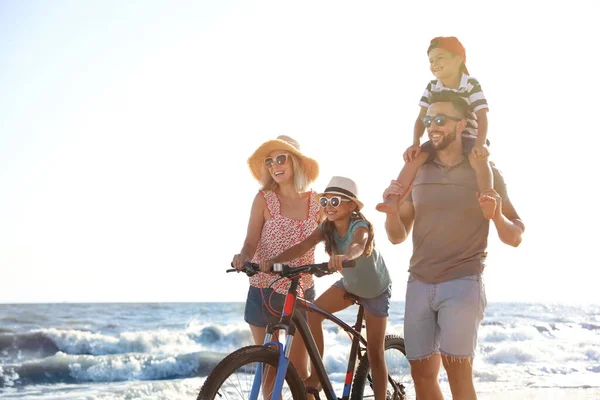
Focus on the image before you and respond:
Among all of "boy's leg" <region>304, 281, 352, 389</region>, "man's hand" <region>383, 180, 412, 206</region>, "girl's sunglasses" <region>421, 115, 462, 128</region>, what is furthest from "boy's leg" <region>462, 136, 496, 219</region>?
"boy's leg" <region>304, 281, 352, 389</region>

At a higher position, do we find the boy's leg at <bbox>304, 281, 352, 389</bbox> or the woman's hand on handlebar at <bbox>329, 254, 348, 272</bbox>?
the woman's hand on handlebar at <bbox>329, 254, 348, 272</bbox>

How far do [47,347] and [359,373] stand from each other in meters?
15.5

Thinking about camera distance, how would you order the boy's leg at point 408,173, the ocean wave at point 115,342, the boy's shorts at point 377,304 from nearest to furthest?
1. the boy's leg at point 408,173
2. the boy's shorts at point 377,304
3. the ocean wave at point 115,342

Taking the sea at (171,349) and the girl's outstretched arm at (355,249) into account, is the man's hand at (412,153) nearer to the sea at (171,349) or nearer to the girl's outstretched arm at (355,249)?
the girl's outstretched arm at (355,249)

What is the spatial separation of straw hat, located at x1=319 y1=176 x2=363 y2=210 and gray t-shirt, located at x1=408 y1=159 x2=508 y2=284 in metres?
0.64

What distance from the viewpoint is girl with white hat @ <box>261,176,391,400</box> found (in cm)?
423

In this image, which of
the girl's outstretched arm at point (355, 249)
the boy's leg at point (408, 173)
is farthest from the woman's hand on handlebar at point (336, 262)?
the boy's leg at point (408, 173)

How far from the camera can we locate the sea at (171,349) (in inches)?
554

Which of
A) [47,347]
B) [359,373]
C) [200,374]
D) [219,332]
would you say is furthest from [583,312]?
[359,373]

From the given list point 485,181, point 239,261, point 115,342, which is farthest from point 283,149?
point 115,342

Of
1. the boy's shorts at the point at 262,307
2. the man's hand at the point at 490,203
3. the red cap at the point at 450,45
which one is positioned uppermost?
the red cap at the point at 450,45

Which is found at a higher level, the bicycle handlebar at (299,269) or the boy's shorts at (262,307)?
the bicycle handlebar at (299,269)

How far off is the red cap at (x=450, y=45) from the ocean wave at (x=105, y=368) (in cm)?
1239

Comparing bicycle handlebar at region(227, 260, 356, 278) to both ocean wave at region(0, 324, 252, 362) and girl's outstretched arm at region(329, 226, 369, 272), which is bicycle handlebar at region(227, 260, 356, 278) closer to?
girl's outstretched arm at region(329, 226, 369, 272)
